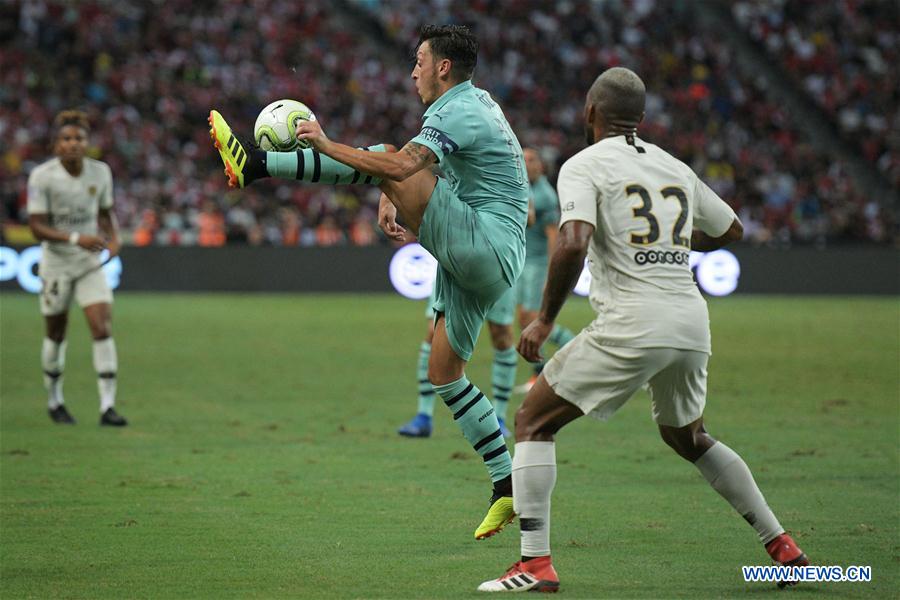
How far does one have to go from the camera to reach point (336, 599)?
5.39m

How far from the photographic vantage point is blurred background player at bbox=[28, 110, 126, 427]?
11.1m

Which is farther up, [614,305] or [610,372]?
[614,305]

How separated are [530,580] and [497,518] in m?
0.88

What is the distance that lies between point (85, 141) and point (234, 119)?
21.1 metres

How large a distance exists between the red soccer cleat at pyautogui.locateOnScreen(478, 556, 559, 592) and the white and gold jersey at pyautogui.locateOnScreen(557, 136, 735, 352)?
1.01 metres

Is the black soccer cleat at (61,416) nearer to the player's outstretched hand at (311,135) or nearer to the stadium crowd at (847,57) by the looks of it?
the player's outstretched hand at (311,135)

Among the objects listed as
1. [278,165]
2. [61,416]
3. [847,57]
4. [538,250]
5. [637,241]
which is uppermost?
[847,57]

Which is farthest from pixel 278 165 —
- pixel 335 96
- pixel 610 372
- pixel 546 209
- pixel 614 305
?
pixel 335 96

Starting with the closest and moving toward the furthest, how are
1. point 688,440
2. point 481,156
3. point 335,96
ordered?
1. point 688,440
2. point 481,156
3. point 335,96

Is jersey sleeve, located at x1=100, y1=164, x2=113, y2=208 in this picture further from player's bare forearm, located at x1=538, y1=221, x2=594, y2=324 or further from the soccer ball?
player's bare forearm, located at x1=538, y1=221, x2=594, y2=324

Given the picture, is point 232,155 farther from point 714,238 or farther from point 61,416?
point 61,416

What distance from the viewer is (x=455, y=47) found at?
6.60 m

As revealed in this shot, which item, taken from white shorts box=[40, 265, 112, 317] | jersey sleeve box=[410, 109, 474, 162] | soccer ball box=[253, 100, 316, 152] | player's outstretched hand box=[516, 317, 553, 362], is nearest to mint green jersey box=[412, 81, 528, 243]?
jersey sleeve box=[410, 109, 474, 162]

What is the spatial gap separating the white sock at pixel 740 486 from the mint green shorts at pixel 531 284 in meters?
6.95
